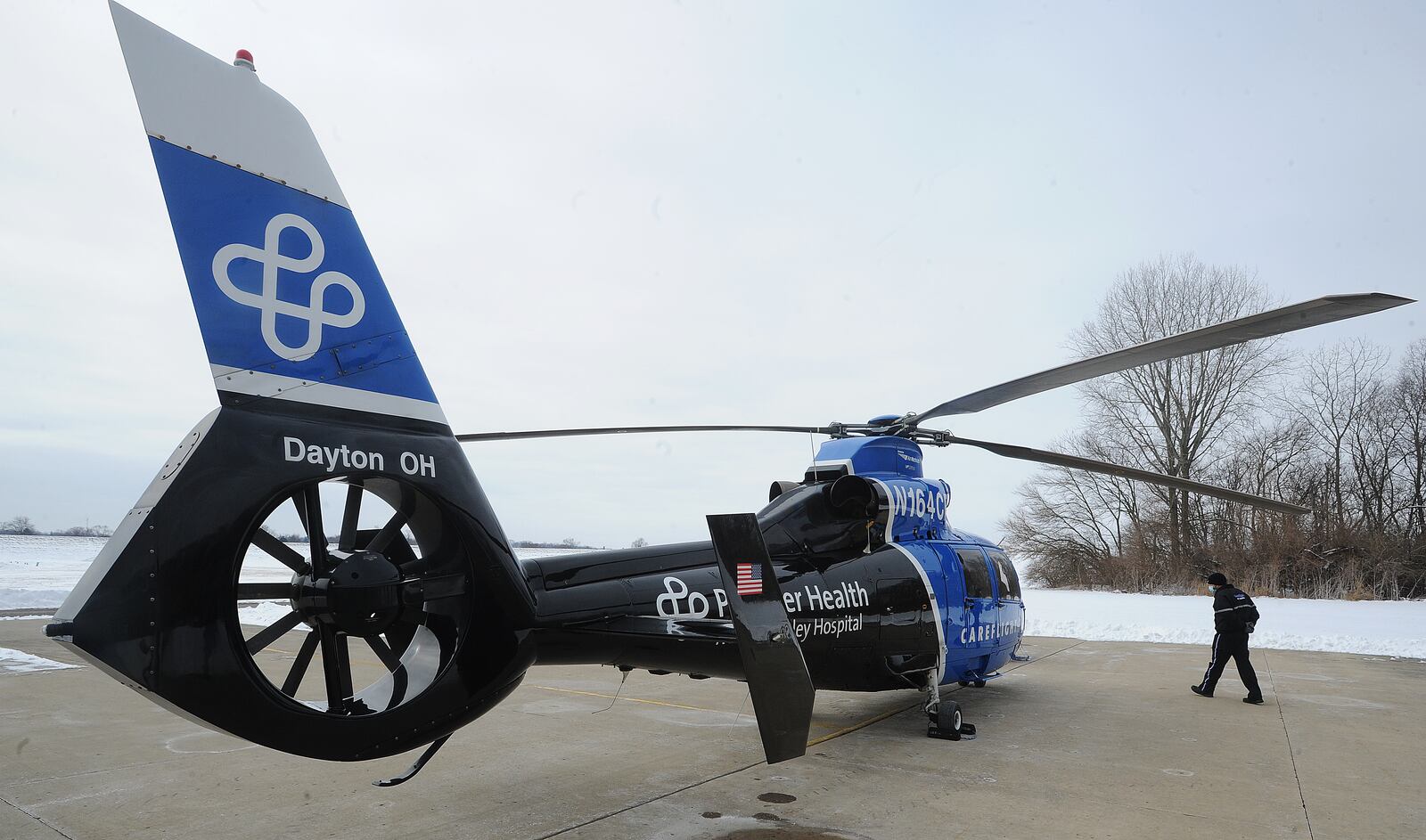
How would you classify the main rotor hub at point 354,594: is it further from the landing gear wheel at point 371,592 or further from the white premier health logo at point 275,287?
the white premier health logo at point 275,287

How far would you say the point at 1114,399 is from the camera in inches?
1265

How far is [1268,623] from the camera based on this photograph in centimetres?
1803

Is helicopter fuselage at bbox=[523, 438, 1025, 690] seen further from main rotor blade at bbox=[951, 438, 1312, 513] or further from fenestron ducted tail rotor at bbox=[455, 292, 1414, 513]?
main rotor blade at bbox=[951, 438, 1312, 513]

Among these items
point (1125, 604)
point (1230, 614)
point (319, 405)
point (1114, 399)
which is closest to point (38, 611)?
point (319, 405)

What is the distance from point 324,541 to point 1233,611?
34.7ft

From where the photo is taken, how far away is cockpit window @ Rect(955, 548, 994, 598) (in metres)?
8.52

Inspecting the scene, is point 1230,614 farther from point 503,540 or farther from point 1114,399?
point 1114,399

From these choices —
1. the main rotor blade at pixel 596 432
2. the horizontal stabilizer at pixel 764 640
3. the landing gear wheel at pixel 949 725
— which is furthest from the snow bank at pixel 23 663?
the landing gear wheel at pixel 949 725

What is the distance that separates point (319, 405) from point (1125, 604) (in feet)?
77.5

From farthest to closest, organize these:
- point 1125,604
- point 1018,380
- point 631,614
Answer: point 1125,604 < point 1018,380 < point 631,614

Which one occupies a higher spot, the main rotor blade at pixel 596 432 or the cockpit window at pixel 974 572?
the main rotor blade at pixel 596 432

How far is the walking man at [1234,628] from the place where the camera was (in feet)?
32.2

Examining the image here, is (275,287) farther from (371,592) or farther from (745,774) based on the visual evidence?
(745,774)

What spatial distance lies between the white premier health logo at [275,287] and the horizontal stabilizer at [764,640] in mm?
2363
